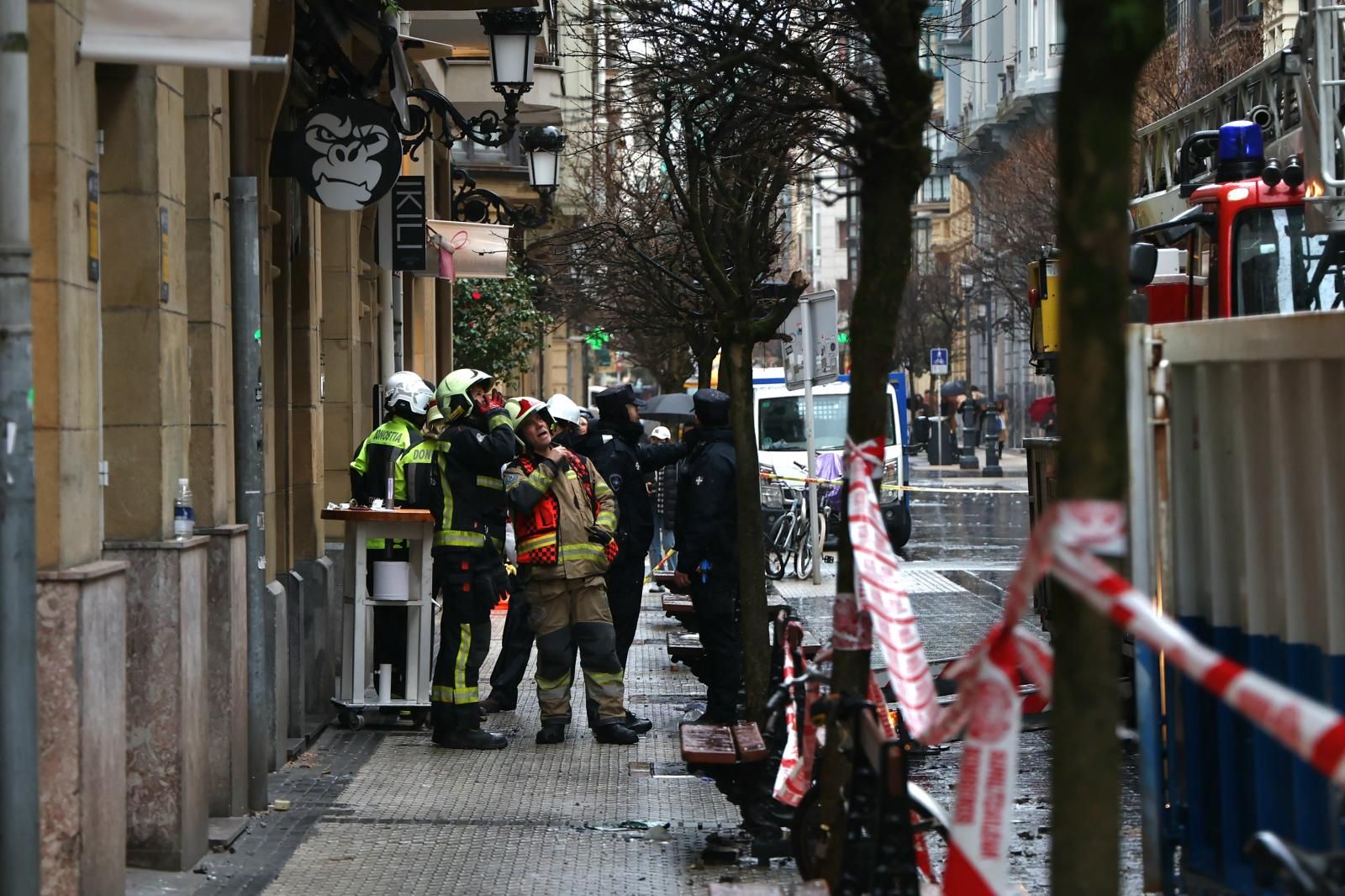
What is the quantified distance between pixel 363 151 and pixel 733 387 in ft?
8.54

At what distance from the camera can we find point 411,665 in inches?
440

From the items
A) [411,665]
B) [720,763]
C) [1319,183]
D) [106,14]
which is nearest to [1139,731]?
[720,763]

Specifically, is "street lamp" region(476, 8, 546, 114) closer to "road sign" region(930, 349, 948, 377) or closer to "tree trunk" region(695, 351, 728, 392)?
"tree trunk" region(695, 351, 728, 392)

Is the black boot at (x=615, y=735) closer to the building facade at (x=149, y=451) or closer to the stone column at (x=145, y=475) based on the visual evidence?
the building facade at (x=149, y=451)

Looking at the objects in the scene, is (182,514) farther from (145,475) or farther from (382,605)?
(382,605)

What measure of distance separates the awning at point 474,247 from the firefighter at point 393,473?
19.9ft

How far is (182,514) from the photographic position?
24.2 ft

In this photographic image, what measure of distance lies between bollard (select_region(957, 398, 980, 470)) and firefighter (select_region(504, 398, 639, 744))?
38.0 m

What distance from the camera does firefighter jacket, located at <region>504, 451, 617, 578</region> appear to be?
10703 mm

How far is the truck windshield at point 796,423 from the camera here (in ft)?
87.2

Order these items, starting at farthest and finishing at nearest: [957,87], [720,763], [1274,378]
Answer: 1. [957,87]
2. [720,763]
3. [1274,378]

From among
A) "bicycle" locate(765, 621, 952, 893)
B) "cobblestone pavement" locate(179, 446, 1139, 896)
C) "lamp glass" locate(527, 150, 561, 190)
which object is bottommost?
"cobblestone pavement" locate(179, 446, 1139, 896)

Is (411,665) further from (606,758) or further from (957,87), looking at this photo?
(957,87)

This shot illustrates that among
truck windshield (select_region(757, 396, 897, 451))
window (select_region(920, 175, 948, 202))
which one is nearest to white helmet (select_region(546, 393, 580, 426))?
truck windshield (select_region(757, 396, 897, 451))
